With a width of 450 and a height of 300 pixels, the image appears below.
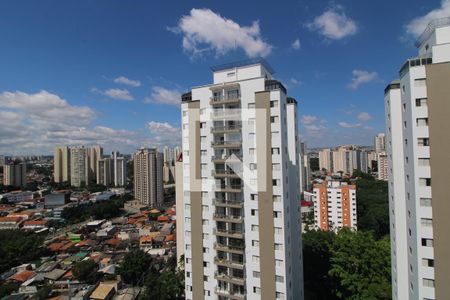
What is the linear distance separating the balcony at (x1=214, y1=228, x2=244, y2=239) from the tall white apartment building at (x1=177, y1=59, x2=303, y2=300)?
0.11 feet

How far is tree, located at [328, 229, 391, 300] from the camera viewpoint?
1255cm

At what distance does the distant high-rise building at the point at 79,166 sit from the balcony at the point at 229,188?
7416 cm

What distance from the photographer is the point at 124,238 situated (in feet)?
115

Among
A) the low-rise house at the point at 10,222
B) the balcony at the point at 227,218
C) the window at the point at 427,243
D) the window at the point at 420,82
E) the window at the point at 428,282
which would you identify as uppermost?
the window at the point at 420,82

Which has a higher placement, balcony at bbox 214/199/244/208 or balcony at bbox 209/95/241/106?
balcony at bbox 209/95/241/106

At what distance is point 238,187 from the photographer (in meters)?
9.59

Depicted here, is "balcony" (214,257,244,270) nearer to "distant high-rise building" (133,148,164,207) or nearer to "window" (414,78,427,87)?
"window" (414,78,427,87)

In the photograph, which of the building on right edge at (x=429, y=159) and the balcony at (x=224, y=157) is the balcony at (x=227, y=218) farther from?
the building on right edge at (x=429, y=159)

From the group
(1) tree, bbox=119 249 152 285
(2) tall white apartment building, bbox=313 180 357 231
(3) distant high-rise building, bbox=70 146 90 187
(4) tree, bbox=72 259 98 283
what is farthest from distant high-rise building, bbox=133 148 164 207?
(1) tree, bbox=119 249 152 285

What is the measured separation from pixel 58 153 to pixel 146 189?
115 ft

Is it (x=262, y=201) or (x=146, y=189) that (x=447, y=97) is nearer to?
(x=262, y=201)

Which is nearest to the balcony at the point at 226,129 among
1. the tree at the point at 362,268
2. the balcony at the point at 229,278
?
the balcony at the point at 229,278

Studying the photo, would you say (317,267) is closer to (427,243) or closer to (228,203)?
(427,243)

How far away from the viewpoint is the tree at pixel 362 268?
1255 cm
